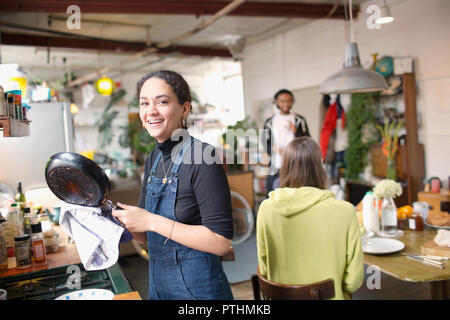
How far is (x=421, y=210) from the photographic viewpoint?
2.56 meters

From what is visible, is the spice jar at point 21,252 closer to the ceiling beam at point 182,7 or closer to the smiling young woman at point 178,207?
the smiling young woman at point 178,207

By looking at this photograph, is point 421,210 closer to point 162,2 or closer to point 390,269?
point 390,269

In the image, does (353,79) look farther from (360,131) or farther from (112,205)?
(360,131)

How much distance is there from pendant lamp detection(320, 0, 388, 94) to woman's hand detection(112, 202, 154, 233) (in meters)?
1.83

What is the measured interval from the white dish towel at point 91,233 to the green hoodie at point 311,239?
35.1 inches

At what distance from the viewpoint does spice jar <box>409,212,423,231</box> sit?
2.44 meters

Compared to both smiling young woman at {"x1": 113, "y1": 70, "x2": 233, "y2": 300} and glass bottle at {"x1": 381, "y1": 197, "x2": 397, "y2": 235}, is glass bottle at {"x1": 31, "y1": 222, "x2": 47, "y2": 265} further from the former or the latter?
glass bottle at {"x1": 381, "y1": 197, "x2": 397, "y2": 235}

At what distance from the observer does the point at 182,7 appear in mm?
4742

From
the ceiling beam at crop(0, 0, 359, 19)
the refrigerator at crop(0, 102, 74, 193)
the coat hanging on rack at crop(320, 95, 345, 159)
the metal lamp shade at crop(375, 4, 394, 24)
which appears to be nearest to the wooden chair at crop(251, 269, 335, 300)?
the refrigerator at crop(0, 102, 74, 193)

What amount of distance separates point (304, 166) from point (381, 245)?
752mm

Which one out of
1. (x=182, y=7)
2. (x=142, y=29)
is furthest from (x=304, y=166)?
(x=142, y=29)

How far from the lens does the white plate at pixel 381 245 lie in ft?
6.69

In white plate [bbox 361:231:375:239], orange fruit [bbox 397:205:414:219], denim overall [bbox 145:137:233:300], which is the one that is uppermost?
denim overall [bbox 145:137:233:300]

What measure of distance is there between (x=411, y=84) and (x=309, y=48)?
7.62 ft
